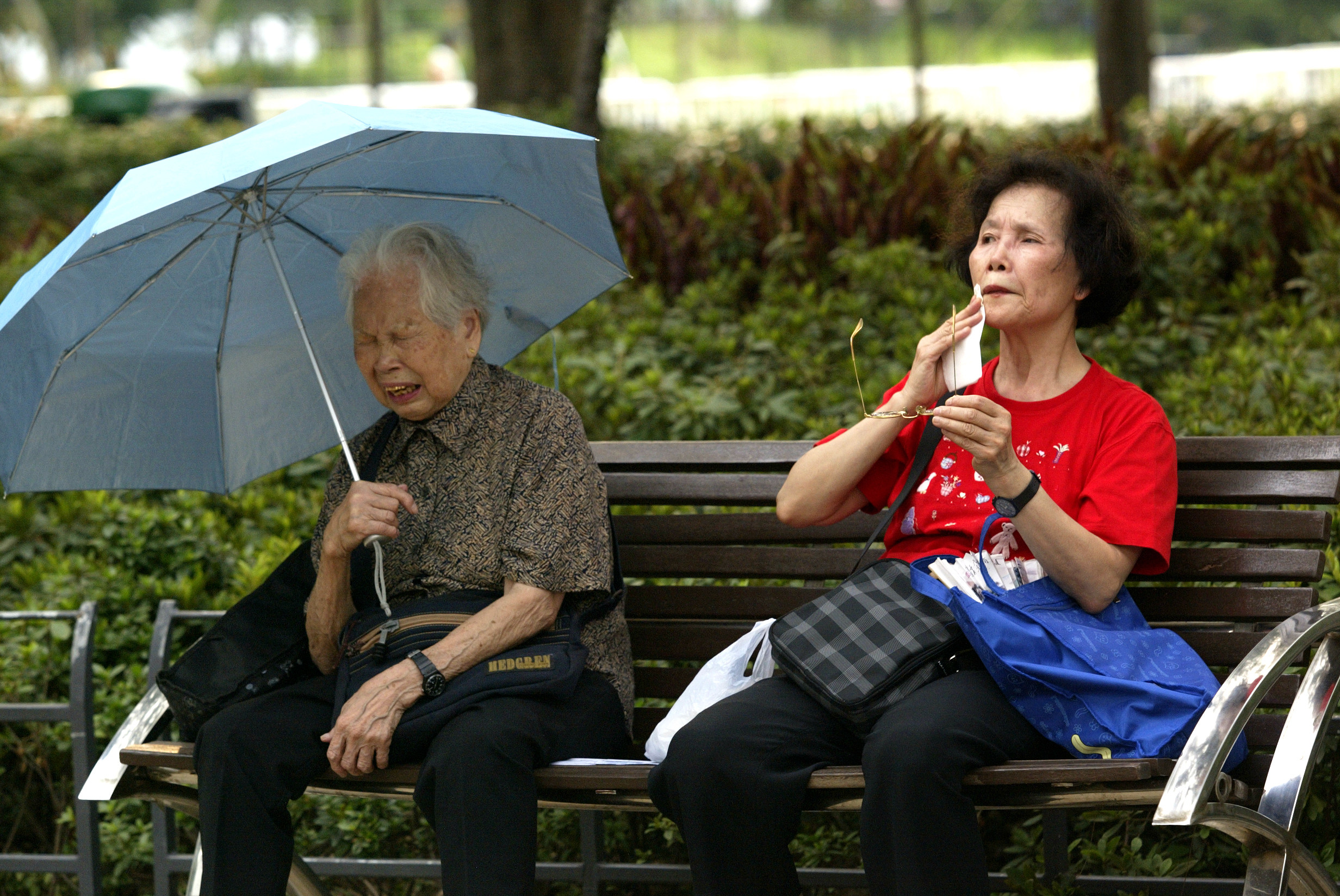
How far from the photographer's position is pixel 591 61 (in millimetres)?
6582

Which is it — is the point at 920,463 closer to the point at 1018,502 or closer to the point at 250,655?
the point at 1018,502


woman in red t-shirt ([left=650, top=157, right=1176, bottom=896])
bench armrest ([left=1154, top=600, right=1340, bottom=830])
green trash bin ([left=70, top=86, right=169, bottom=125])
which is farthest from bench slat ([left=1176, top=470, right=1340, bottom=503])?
green trash bin ([left=70, top=86, right=169, bottom=125])

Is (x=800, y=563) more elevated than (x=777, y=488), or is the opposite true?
(x=777, y=488)

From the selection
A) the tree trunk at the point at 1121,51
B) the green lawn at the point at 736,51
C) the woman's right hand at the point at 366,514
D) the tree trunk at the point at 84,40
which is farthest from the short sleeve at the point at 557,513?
the tree trunk at the point at 84,40

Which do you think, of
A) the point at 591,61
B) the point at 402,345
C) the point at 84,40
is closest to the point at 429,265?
the point at 402,345

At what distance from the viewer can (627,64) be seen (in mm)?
41969

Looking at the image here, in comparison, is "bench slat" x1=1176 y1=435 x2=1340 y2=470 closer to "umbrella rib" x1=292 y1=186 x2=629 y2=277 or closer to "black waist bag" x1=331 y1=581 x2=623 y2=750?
"black waist bag" x1=331 y1=581 x2=623 y2=750

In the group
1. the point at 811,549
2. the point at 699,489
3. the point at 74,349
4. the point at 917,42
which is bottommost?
the point at 811,549

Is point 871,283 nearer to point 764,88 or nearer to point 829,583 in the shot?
point 829,583

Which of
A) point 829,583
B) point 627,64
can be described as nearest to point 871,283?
point 829,583

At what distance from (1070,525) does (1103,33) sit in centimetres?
733

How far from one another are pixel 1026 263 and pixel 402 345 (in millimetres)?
1280

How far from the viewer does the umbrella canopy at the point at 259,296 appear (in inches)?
114

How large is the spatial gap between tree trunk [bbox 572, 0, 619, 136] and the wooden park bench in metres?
3.22
